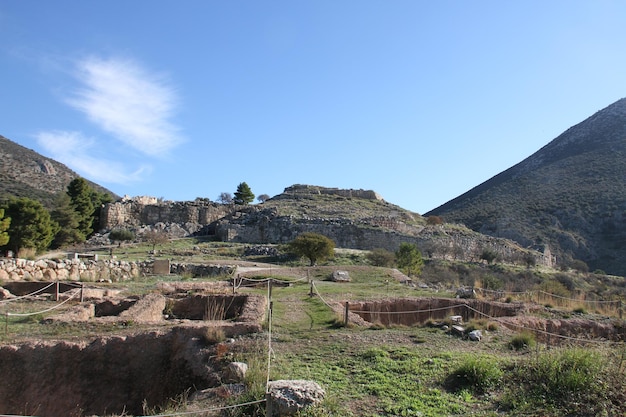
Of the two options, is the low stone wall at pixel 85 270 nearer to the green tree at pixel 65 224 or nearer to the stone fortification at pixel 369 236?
the green tree at pixel 65 224

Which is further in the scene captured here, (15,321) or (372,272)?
(372,272)

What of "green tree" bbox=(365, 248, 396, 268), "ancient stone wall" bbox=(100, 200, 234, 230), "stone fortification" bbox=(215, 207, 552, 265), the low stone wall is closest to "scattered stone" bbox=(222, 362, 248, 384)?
the low stone wall

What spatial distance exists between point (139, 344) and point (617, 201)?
57.3 metres

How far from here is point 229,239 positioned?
1570 inches

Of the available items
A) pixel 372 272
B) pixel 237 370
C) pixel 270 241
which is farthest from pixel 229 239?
pixel 237 370

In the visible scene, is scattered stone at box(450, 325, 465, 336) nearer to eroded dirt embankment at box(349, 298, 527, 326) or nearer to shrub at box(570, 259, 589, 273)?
eroded dirt embankment at box(349, 298, 527, 326)

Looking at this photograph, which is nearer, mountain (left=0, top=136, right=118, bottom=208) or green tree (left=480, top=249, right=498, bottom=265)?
green tree (left=480, top=249, right=498, bottom=265)

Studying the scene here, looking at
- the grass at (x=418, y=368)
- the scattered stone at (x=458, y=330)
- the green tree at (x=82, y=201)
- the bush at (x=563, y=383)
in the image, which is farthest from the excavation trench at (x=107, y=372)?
the green tree at (x=82, y=201)

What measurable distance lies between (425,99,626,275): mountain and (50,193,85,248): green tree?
39.3 m

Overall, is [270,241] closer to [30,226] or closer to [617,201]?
[30,226]

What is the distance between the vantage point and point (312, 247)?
87.9 ft

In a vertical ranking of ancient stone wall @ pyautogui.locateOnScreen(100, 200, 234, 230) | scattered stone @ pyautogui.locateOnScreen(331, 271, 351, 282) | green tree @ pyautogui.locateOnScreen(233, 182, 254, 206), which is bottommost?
scattered stone @ pyautogui.locateOnScreen(331, 271, 351, 282)

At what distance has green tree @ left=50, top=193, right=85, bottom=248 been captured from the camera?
113 ft

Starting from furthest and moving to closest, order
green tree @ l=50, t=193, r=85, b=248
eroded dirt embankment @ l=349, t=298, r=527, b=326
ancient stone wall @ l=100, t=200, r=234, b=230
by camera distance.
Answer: ancient stone wall @ l=100, t=200, r=234, b=230 < green tree @ l=50, t=193, r=85, b=248 < eroded dirt embankment @ l=349, t=298, r=527, b=326
